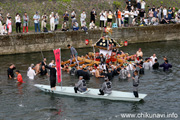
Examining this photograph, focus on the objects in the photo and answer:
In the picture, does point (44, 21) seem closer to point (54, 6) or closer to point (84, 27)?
point (84, 27)

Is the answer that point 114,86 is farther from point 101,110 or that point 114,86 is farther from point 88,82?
point 101,110

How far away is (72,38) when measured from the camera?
41.4 m

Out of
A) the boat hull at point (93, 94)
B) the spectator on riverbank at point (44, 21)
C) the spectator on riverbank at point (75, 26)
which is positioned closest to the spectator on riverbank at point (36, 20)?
the spectator on riverbank at point (44, 21)

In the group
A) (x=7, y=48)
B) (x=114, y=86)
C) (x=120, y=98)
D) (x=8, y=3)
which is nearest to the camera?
(x=120, y=98)

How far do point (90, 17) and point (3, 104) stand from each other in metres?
26.6

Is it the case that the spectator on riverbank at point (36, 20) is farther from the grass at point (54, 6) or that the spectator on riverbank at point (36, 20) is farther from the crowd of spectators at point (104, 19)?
the grass at point (54, 6)

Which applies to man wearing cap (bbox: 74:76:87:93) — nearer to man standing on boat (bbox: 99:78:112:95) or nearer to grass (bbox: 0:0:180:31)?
man standing on boat (bbox: 99:78:112:95)

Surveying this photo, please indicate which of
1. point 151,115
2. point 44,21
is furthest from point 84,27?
point 151,115

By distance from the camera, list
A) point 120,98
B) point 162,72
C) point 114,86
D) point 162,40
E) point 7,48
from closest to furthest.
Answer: point 120,98
point 114,86
point 162,72
point 7,48
point 162,40

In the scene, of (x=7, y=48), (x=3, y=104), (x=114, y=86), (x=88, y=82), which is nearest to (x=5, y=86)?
(x=3, y=104)

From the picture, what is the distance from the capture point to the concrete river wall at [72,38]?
38.2 metres

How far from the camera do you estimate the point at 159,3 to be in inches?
2032

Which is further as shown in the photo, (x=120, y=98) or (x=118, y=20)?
(x=118, y=20)

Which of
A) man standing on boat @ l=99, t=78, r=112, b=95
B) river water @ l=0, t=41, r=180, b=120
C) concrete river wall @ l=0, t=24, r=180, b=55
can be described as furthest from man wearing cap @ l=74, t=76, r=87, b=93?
concrete river wall @ l=0, t=24, r=180, b=55
